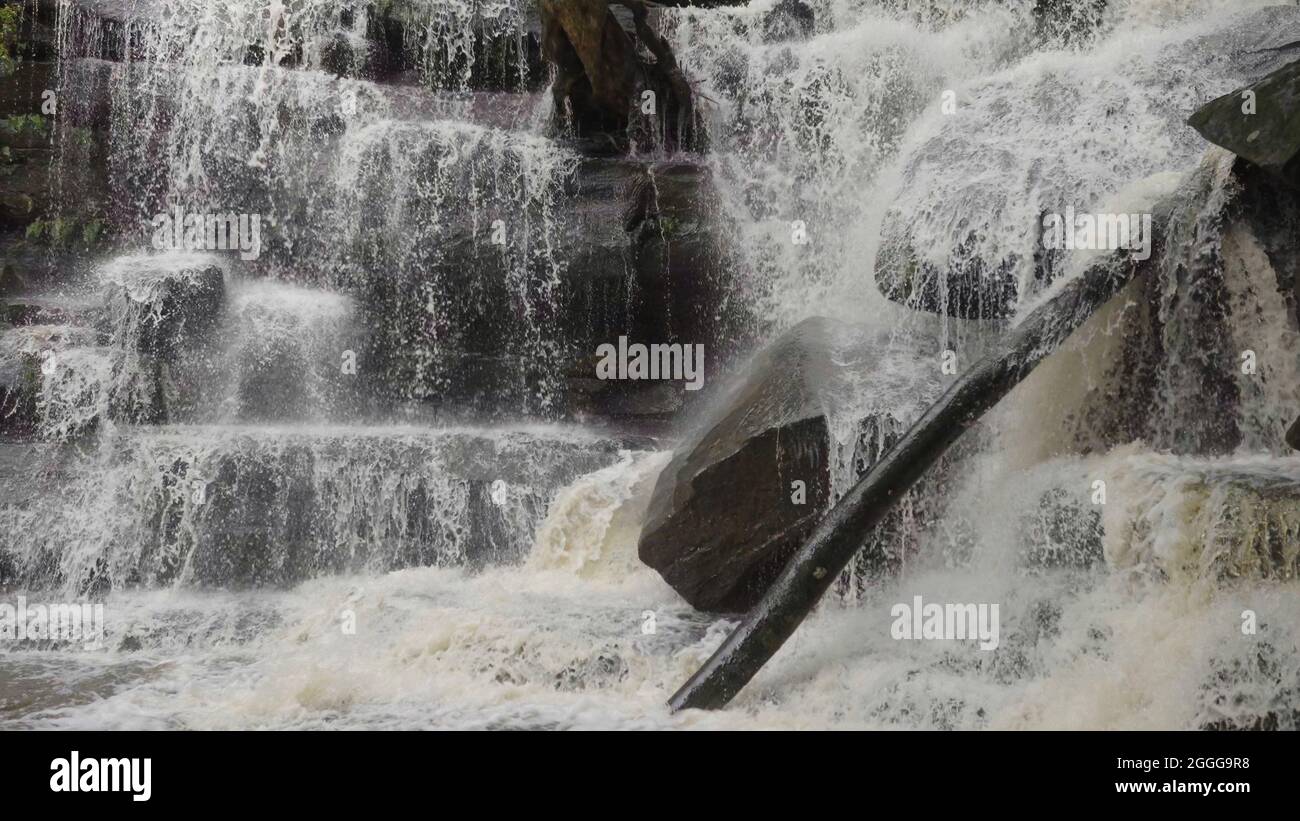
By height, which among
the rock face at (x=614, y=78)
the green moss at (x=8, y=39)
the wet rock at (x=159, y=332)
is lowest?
the wet rock at (x=159, y=332)

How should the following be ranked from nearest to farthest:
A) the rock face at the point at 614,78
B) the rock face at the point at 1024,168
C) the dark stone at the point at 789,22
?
the rock face at the point at 1024,168, the rock face at the point at 614,78, the dark stone at the point at 789,22

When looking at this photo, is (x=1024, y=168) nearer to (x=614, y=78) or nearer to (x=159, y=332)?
(x=614, y=78)

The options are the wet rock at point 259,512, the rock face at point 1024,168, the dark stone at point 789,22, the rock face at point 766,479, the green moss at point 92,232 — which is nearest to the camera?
the rock face at point 766,479

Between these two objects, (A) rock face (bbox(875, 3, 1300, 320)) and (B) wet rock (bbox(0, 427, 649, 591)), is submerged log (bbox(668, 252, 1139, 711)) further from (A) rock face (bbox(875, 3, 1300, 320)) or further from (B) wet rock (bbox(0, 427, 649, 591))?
(B) wet rock (bbox(0, 427, 649, 591))

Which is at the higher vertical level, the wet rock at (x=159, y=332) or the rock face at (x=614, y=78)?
the rock face at (x=614, y=78)

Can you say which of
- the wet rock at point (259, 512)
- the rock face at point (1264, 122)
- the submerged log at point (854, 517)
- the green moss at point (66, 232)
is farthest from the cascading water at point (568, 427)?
the green moss at point (66, 232)

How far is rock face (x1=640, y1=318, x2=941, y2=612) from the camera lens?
6824mm

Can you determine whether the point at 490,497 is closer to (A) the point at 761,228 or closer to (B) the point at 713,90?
(A) the point at 761,228

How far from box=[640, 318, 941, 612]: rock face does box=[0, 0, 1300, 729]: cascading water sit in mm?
75

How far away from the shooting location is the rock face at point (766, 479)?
22.4ft

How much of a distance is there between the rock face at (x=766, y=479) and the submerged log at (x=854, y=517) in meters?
0.99

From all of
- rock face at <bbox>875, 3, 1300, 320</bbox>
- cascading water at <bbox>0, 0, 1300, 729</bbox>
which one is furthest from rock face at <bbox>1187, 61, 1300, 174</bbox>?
rock face at <bbox>875, 3, 1300, 320</bbox>

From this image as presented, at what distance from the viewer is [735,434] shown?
7141 millimetres

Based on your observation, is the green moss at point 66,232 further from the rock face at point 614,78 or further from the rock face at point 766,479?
the rock face at point 766,479
